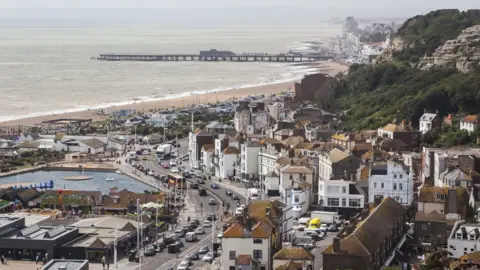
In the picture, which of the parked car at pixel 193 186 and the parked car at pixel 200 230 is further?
the parked car at pixel 193 186

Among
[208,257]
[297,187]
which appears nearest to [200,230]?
[208,257]

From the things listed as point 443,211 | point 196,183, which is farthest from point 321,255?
point 196,183

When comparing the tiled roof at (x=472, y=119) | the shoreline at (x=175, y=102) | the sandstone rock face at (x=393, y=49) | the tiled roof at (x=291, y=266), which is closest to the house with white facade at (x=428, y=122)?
the tiled roof at (x=472, y=119)

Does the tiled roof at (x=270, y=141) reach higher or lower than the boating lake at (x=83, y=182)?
higher

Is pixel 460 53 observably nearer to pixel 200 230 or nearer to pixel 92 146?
pixel 92 146

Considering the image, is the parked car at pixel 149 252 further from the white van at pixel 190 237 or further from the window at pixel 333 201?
the window at pixel 333 201

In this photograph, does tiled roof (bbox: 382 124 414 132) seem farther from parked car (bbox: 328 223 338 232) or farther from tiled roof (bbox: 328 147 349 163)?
parked car (bbox: 328 223 338 232)
